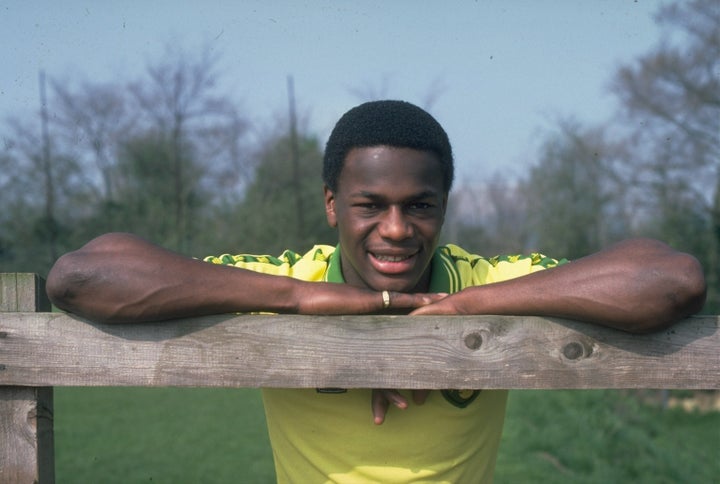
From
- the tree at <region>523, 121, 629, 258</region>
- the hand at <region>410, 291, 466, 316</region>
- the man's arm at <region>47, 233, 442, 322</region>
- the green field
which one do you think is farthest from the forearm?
the tree at <region>523, 121, 629, 258</region>

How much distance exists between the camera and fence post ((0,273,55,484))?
207 cm

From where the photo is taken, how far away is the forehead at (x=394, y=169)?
8.09 ft

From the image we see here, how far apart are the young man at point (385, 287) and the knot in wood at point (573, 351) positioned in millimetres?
68

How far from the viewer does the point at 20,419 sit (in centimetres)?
208

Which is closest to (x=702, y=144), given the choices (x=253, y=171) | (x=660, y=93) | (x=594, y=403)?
(x=660, y=93)

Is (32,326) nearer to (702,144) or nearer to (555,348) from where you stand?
(555,348)

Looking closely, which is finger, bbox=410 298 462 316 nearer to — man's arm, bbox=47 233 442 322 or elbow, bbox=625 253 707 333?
man's arm, bbox=47 233 442 322

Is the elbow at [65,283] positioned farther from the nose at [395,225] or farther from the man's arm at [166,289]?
the nose at [395,225]

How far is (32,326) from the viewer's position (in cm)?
205

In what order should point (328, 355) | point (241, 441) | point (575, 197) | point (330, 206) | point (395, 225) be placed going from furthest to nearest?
1. point (575, 197)
2. point (241, 441)
3. point (330, 206)
4. point (395, 225)
5. point (328, 355)

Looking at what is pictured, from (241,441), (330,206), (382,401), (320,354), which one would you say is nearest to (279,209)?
(241,441)

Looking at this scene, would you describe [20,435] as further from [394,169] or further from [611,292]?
[611,292]

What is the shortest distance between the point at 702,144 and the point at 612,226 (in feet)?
8.15

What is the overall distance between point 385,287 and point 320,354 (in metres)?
0.52
